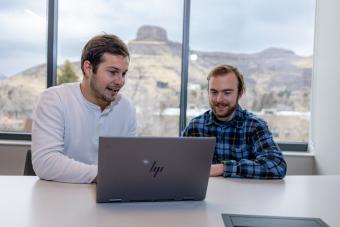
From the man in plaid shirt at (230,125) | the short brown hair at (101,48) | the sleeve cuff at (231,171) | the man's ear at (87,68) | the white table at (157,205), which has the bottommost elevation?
the white table at (157,205)

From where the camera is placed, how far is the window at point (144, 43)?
336 centimetres

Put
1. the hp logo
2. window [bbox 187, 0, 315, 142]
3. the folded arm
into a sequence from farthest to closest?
window [bbox 187, 0, 315, 142] → the folded arm → the hp logo

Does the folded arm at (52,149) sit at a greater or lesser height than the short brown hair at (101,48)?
lesser

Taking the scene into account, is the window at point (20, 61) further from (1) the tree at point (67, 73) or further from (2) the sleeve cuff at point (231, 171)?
(2) the sleeve cuff at point (231, 171)

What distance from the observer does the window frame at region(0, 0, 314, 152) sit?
331 centimetres

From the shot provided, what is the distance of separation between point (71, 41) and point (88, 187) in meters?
2.33

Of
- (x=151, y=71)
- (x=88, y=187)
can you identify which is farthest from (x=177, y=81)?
(x=88, y=187)

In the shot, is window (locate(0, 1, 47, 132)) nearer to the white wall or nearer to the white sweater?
the white sweater

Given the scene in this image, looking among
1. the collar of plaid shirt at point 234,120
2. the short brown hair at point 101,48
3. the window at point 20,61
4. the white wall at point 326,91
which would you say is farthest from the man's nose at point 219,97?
the window at point 20,61

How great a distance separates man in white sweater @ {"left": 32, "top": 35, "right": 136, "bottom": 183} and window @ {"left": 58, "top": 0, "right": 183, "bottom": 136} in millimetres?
1537

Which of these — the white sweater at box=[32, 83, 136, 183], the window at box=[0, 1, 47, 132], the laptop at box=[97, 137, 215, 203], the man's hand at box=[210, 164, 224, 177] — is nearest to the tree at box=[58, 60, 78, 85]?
the window at box=[0, 1, 47, 132]

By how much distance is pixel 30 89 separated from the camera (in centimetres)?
346

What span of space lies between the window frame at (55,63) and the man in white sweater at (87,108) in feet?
5.07

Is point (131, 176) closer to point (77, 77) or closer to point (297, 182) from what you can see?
point (297, 182)
